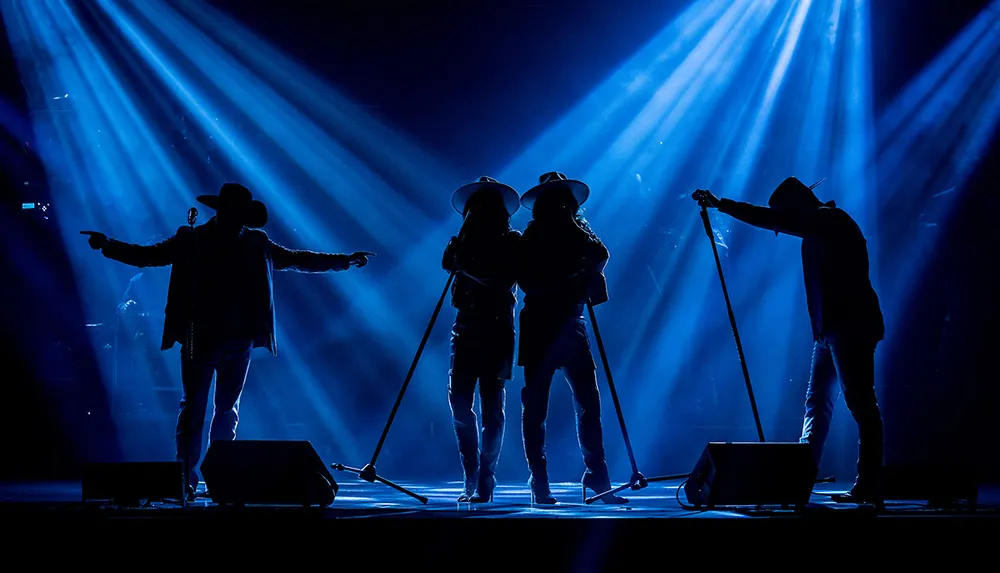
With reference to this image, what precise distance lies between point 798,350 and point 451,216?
4.38m

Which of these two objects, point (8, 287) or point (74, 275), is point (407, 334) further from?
point (8, 287)

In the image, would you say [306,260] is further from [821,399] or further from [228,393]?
[821,399]

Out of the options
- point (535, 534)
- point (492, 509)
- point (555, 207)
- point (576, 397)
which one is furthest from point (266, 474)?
point (555, 207)

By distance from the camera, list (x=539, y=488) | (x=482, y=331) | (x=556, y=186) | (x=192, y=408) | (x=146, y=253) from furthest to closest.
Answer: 1. (x=146, y=253)
2. (x=192, y=408)
3. (x=556, y=186)
4. (x=482, y=331)
5. (x=539, y=488)

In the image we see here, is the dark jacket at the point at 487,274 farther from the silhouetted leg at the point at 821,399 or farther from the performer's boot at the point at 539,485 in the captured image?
the silhouetted leg at the point at 821,399

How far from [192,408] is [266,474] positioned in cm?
129

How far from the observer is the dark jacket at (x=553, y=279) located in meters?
4.06

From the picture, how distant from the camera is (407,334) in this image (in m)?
7.92

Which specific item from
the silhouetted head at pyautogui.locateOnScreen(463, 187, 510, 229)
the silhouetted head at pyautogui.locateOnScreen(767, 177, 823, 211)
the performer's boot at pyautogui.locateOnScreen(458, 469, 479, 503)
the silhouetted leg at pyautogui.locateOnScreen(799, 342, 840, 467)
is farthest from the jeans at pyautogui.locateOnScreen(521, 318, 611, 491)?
the silhouetted head at pyautogui.locateOnScreen(767, 177, 823, 211)

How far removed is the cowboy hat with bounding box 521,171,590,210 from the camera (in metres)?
4.18

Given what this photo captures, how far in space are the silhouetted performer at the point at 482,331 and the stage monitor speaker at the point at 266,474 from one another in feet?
3.36

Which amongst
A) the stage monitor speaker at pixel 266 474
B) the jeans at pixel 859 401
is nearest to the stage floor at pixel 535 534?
the stage monitor speaker at pixel 266 474

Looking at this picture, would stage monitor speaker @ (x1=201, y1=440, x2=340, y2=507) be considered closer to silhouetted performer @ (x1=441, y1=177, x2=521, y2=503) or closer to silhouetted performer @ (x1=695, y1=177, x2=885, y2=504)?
silhouetted performer @ (x1=441, y1=177, x2=521, y2=503)

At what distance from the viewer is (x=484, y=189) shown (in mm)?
4270
